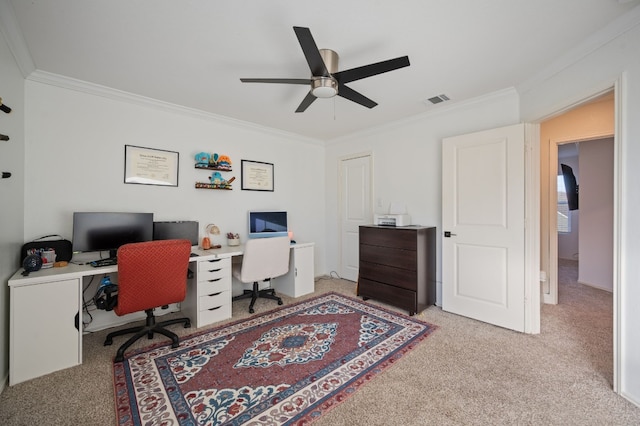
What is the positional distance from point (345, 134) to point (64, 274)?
148 inches

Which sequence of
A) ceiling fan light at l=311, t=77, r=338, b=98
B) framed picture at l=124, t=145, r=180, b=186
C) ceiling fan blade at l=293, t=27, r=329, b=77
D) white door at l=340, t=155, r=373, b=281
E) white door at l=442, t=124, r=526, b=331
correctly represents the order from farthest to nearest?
white door at l=340, t=155, r=373, b=281
framed picture at l=124, t=145, r=180, b=186
white door at l=442, t=124, r=526, b=331
ceiling fan light at l=311, t=77, r=338, b=98
ceiling fan blade at l=293, t=27, r=329, b=77

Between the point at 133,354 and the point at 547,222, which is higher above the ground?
the point at 547,222

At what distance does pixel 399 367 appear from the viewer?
2033mm

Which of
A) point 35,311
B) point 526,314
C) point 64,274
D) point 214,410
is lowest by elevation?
point 214,410

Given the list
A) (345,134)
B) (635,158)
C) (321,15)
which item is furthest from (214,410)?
(345,134)

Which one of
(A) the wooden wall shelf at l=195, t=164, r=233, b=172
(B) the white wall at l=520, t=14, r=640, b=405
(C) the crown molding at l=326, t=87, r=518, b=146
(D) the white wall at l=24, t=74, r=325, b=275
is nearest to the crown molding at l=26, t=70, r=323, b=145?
(D) the white wall at l=24, t=74, r=325, b=275

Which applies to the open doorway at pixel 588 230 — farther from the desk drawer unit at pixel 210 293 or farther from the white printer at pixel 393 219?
the desk drawer unit at pixel 210 293

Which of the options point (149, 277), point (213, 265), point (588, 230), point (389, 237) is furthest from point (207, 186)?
point (588, 230)

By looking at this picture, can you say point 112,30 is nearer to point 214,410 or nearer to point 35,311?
point 35,311

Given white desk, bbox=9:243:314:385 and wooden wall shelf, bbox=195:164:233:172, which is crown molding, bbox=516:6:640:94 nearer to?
wooden wall shelf, bbox=195:164:233:172

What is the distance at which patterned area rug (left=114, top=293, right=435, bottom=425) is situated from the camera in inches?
62.9

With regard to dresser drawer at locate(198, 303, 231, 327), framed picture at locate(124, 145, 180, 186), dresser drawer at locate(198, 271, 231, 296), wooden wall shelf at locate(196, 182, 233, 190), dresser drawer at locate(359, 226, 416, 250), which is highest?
framed picture at locate(124, 145, 180, 186)

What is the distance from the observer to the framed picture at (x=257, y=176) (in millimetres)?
3795

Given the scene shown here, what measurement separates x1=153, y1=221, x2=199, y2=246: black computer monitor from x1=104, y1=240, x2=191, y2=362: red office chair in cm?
89
